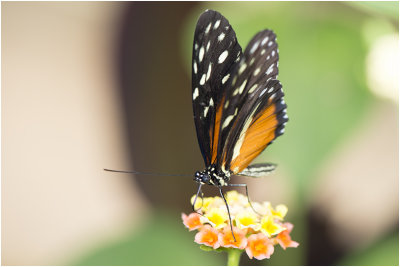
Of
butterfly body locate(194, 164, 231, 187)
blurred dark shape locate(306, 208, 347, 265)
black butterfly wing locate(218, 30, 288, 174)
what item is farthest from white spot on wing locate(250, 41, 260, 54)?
blurred dark shape locate(306, 208, 347, 265)

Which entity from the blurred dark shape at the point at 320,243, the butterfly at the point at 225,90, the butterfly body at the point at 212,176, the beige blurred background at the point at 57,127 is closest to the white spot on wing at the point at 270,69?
the butterfly at the point at 225,90

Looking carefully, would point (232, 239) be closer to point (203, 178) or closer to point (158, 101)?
point (203, 178)

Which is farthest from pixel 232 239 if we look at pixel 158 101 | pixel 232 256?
pixel 158 101

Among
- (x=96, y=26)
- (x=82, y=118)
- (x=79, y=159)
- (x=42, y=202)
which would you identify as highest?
(x=96, y=26)

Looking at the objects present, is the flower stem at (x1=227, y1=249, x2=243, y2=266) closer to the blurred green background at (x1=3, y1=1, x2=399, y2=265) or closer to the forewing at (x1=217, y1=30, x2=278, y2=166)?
the forewing at (x1=217, y1=30, x2=278, y2=166)

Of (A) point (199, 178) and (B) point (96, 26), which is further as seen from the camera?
(B) point (96, 26)

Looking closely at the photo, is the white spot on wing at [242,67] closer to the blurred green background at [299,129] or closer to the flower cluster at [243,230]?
the flower cluster at [243,230]

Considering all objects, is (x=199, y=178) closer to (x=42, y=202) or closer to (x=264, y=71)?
(x=264, y=71)

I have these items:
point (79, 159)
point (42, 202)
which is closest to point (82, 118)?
point (79, 159)
